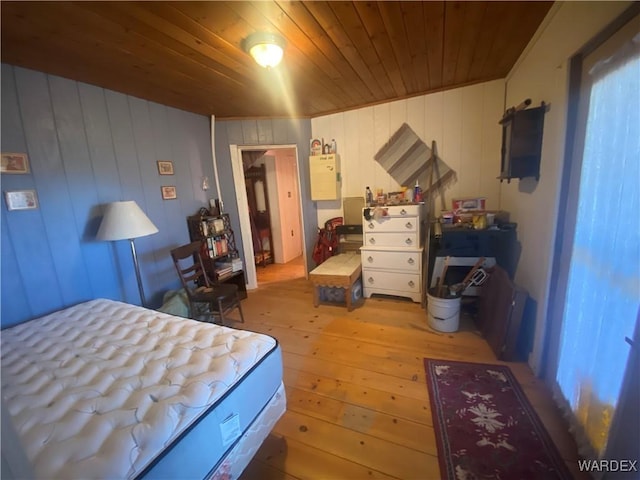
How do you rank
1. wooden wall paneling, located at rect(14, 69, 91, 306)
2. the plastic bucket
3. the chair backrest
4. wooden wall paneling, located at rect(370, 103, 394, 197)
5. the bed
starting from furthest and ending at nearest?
wooden wall paneling, located at rect(370, 103, 394, 197), the chair backrest, the plastic bucket, wooden wall paneling, located at rect(14, 69, 91, 306), the bed

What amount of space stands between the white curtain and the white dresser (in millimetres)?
1454

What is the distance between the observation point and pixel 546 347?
176 cm

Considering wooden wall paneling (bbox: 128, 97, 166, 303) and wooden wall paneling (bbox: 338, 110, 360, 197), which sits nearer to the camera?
wooden wall paneling (bbox: 128, 97, 166, 303)

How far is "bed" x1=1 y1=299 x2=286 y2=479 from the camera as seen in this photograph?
0.88m

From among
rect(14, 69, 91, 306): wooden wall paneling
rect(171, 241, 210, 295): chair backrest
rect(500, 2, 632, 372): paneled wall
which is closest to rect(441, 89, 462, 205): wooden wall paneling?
rect(500, 2, 632, 372): paneled wall

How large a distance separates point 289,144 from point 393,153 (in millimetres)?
1408

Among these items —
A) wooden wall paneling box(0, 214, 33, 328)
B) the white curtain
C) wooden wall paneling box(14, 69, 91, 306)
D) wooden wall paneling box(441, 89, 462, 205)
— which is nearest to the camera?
the white curtain

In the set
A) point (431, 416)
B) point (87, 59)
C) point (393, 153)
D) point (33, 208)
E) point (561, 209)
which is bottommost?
point (431, 416)

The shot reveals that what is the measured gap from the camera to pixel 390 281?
10.0ft

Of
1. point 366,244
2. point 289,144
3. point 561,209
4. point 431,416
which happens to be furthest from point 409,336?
point 289,144

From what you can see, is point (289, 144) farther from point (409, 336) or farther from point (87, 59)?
point (409, 336)

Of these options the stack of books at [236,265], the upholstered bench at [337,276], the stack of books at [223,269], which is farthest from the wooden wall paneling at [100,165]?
the upholstered bench at [337,276]

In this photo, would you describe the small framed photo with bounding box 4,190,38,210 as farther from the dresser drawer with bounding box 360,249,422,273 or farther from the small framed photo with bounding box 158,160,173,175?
the dresser drawer with bounding box 360,249,422,273

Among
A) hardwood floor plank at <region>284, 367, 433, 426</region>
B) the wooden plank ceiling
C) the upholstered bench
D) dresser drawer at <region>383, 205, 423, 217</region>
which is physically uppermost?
the wooden plank ceiling
